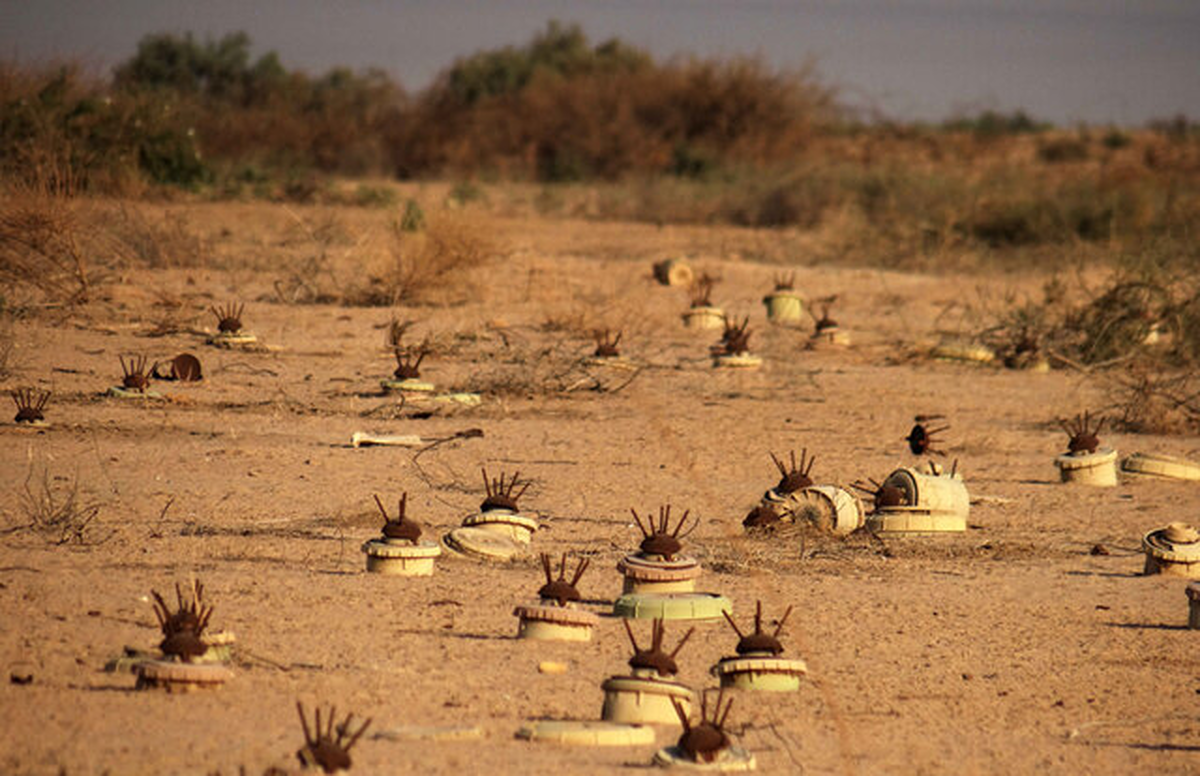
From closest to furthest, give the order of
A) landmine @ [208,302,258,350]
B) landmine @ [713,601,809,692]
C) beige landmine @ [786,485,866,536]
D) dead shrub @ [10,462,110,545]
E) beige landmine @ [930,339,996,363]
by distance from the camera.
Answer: landmine @ [713,601,809,692]
dead shrub @ [10,462,110,545]
beige landmine @ [786,485,866,536]
landmine @ [208,302,258,350]
beige landmine @ [930,339,996,363]

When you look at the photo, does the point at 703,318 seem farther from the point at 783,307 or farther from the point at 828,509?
the point at 828,509

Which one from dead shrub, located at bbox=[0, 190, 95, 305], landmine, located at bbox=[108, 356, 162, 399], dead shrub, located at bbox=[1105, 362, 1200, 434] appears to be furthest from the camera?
dead shrub, located at bbox=[0, 190, 95, 305]

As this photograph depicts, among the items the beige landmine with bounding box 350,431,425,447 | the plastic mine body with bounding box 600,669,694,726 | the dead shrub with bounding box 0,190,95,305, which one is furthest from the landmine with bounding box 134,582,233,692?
the dead shrub with bounding box 0,190,95,305

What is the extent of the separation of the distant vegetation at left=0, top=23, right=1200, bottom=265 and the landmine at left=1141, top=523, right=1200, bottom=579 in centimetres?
727

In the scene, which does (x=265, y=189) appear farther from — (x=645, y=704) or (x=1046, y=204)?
(x=645, y=704)

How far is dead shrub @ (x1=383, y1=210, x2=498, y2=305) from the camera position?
46.1 ft

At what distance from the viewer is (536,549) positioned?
23.3 feet

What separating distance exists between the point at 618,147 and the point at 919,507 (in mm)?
23864

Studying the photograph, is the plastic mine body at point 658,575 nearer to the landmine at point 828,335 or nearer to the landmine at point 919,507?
the landmine at point 919,507

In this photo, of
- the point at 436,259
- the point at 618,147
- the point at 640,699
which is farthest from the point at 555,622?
the point at 618,147

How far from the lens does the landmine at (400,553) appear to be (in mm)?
6316

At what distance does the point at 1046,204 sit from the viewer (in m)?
22.2

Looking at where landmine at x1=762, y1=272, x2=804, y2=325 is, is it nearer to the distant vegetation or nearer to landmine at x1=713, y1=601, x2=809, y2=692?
the distant vegetation

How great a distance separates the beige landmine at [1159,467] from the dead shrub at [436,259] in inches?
255
